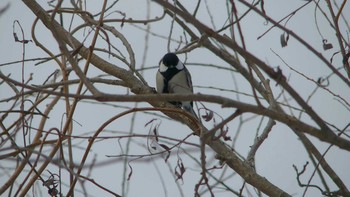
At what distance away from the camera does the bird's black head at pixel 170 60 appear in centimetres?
340

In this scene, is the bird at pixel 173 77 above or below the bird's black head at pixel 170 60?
below

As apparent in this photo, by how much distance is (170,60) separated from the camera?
11.2 feet

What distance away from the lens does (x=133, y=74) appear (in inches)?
87.0

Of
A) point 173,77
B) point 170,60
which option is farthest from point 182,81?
point 170,60

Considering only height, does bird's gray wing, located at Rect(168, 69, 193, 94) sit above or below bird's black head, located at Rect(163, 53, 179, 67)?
below

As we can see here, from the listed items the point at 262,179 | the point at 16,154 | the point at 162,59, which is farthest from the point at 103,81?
the point at 162,59

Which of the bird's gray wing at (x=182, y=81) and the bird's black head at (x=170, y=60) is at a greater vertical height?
the bird's black head at (x=170, y=60)

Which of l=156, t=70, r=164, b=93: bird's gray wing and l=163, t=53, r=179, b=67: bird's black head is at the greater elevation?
l=163, t=53, r=179, b=67: bird's black head

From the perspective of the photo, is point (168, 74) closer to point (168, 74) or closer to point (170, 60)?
point (168, 74)

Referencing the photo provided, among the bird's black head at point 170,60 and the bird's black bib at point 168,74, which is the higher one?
the bird's black head at point 170,60

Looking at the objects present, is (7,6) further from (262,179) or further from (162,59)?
(162,59)

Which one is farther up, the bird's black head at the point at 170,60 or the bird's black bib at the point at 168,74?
the bird's black head at the point at 170,60

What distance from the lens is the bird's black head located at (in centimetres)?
340

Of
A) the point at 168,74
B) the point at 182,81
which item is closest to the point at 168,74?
the point at 168,74
